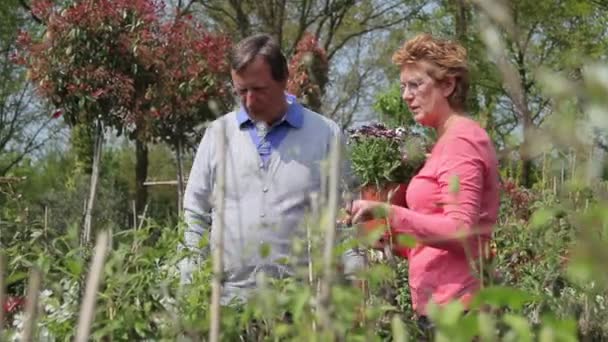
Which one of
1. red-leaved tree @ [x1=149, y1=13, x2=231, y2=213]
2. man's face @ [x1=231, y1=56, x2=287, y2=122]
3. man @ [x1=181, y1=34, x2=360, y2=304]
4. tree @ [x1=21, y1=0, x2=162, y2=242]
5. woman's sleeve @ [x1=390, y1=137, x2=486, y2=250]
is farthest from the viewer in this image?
red-leaved tree @ [x1=149, y1=13, x2=231, y2=213]

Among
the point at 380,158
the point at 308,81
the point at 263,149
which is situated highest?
the point at 308,81

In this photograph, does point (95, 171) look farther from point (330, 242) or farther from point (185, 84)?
point (330, 242)

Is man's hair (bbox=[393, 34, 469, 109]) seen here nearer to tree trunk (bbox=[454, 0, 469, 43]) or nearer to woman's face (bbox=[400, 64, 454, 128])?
woman's face (bbox=[400, 64, 454, 128])

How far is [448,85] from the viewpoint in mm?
2676

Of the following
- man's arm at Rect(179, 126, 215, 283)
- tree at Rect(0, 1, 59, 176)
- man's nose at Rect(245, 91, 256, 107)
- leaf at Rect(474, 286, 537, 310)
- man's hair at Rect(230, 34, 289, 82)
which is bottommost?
leaf at Rect(474, 286, 537, 310)

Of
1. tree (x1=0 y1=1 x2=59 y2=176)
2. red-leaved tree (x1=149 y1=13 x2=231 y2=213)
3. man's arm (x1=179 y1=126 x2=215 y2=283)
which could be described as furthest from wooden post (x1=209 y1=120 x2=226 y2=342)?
tree (x1=0 y1=1 x2=59 y2=176)

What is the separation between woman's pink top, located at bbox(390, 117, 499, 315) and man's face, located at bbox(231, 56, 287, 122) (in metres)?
0.81

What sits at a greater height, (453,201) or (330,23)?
(330,23)

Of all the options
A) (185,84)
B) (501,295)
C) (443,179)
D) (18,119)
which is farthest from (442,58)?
(18,119)

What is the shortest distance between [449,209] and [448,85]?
1.24 feet

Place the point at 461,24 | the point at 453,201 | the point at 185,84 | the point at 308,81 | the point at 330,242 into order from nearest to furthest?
the point at 330,242 < the point at 453,201 < the point at 185,84 < the point at 308,81 < the point at 461,24

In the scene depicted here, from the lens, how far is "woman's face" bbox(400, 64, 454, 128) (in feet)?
8.70

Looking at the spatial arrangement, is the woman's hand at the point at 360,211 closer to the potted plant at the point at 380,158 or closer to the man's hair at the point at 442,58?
the man's hair at the point at 442,58

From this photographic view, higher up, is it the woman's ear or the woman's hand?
the woman's ear
